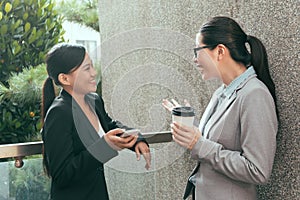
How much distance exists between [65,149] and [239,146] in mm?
574

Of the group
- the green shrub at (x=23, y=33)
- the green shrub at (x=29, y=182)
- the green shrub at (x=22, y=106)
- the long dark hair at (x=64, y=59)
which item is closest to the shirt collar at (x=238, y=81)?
the long dark hair at (x=64, y=59)

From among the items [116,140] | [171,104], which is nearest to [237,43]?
[171,104]

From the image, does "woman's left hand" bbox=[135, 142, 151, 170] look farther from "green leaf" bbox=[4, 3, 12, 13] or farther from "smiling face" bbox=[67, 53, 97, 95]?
"green leaf" bbox=[4, 3, 12, 13]

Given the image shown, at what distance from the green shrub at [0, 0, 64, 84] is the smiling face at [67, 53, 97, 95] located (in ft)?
7.46

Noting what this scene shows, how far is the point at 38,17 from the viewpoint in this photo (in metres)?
3.77

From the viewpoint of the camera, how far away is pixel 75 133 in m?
1.50

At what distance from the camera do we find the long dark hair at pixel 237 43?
4.66ft

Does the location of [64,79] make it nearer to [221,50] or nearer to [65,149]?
[65,149]

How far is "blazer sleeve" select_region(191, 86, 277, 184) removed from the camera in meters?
1.32

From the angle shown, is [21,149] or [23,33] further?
[23,33]

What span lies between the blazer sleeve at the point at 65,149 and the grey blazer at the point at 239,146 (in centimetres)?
34

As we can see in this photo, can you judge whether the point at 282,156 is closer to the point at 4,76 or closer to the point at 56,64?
the point at 56,64

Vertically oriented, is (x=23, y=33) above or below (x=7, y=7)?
below

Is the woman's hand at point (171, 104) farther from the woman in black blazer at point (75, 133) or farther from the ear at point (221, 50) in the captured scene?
the ear at point (221, 50)
